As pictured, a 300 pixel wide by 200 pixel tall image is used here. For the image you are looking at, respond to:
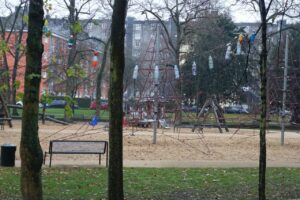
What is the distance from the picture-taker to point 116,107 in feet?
23.4

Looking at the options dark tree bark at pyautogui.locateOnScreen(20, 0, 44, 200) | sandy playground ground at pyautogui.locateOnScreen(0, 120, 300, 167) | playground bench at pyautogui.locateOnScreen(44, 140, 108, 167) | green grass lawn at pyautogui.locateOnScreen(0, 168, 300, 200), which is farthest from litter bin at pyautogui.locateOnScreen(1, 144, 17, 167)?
dark tree bark at pyautogui.locateOnScreen(20, 0, 44, 200)

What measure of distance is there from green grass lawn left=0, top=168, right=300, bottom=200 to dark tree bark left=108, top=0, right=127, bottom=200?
2329mm

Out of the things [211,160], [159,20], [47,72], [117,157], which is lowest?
[211,160]

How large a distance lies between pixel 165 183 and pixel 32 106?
5.27 m

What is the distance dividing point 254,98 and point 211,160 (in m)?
30.7

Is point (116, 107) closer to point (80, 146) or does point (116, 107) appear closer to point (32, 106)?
point (32, 106)

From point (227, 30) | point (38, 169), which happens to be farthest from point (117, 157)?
point (227, 30)

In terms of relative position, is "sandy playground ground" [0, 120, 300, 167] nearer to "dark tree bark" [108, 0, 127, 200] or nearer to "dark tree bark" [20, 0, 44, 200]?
"dark tree bark" [108, 0, 127, 200]

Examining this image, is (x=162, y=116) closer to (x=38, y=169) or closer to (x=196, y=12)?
(x=196, y=12)

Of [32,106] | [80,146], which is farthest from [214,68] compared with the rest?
[32,106]

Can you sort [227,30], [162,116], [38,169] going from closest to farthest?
[38,169] → [162,116] → [227,30]

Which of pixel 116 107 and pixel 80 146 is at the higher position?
pixel 116 107

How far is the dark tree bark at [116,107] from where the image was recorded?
7.07m

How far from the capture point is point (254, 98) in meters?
47.3
